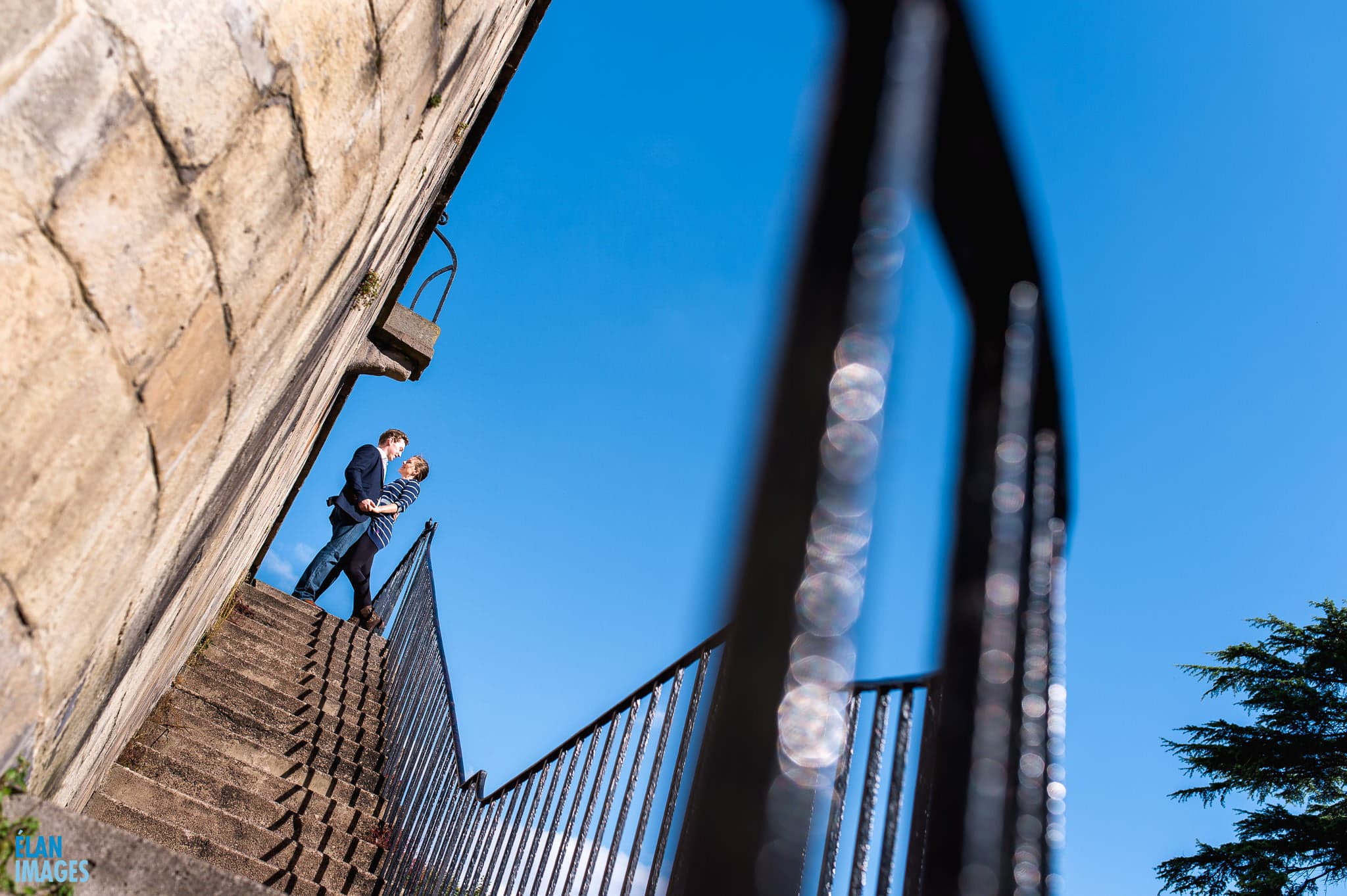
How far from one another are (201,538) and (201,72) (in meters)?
1.22

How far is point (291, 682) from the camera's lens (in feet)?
15.7

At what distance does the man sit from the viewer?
668cm

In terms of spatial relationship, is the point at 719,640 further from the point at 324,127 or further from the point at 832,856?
the point at 832,856

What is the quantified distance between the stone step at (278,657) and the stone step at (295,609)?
470mm

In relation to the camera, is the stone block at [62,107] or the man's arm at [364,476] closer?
the stone block at [62,107]

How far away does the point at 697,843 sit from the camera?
12.5 inches

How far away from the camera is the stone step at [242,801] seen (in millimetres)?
3236

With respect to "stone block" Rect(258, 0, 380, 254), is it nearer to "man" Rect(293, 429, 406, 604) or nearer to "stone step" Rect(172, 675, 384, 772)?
"stone step" Rect(172, 675, 384, 772)

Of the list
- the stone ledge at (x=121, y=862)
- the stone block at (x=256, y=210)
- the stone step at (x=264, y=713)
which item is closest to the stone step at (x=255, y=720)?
the stone step at (x=264, y=713)

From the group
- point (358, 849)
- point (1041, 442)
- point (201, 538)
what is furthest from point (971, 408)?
point (358, 849)

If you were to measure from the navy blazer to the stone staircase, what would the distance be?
1365mm

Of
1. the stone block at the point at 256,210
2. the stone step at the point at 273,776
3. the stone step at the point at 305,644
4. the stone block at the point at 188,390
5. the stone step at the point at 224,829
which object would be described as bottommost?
the stone step at the point at 224,829

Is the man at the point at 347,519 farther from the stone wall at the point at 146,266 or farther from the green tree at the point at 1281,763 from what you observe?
the green tree at the point at 1281,763

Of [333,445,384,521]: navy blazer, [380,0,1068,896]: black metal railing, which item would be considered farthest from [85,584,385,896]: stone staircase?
[380,0,1068,896]: black metal railing
